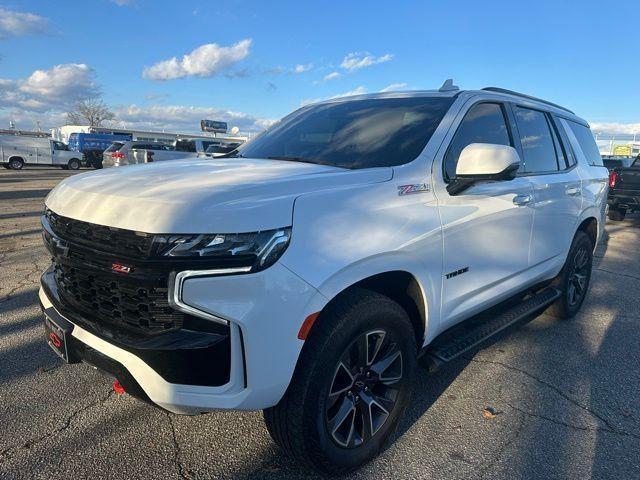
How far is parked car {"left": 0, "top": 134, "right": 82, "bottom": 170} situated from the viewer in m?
28.1

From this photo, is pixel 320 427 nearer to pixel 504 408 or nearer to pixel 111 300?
pixel 111 300

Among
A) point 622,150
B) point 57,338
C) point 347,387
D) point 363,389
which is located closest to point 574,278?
point 363,389

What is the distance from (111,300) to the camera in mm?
1989

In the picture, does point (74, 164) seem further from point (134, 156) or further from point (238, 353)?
point (238, 353)

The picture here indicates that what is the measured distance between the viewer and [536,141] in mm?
3867

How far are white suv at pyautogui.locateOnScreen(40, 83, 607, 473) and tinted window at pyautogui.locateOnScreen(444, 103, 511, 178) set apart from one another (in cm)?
A: 2

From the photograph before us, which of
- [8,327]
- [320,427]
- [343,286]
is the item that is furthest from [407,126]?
[8,327]

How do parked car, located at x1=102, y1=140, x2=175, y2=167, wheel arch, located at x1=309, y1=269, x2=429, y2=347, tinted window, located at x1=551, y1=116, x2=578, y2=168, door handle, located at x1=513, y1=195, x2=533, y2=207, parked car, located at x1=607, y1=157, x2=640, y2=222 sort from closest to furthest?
1. wheel arch, located at x1=309, y1=269, x2=429, y2=347
2. door handle, located at x1=513, y1=195, x2=533, y2=207
3. tinted window, located at x1=551, y1=116, x2=578, y2=168
4. parked car, located at x1=607, y1=157, x2=640, y2=222
5. parked car, located at x1=102, y1=140, x2=175, y2=167

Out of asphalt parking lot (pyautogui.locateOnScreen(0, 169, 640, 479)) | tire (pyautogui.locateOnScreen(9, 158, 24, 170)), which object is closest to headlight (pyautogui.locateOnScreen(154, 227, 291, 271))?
asphalt parking lot (pyautogui.locateOnScreen(0, 169, 640, 479))

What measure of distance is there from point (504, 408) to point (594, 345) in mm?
1559

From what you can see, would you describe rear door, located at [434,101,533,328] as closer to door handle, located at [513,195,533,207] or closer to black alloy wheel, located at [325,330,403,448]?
door handle, located at [513,195,533,207]

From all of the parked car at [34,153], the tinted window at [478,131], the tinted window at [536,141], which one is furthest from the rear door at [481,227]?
the parked car at [34,153]

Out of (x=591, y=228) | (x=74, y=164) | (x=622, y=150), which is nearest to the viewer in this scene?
(x=591, y=228)

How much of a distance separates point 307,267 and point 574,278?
3698 millimetres
